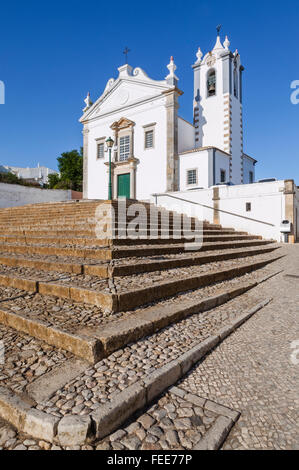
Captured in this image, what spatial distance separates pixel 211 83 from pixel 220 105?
93.2 inches

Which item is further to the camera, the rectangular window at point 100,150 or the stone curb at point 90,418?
the rectangular window at point 100,150

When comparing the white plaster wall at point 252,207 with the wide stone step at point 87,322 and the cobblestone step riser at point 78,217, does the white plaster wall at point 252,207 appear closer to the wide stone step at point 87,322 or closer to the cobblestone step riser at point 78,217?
the cobblestone step riser at point 78,217

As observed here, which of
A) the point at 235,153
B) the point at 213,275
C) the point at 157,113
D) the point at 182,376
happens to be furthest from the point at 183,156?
the point at 182,376

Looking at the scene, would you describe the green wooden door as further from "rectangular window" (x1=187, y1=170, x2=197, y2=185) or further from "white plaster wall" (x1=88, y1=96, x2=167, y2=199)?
"rectangular window" (x1=187, y1=170, x2=197, y2=185)

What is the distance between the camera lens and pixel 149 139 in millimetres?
18125

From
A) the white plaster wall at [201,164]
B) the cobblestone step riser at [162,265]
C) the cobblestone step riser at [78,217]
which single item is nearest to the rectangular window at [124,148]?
the white plaster wall at [201,164]

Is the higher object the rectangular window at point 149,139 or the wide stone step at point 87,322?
the rectangular window at point 149,139

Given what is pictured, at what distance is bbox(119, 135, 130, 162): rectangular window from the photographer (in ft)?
63.1

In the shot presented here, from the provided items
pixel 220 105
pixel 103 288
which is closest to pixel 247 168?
pixel 220 105

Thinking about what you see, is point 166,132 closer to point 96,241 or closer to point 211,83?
point 211,83

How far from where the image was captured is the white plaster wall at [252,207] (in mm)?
12148

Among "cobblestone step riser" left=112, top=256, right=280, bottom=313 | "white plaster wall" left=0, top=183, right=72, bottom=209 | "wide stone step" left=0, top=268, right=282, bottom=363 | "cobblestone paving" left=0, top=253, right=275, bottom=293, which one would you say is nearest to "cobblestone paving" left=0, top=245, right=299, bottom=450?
"wide stone step" left=0, top=268, right=282, bottom=363
